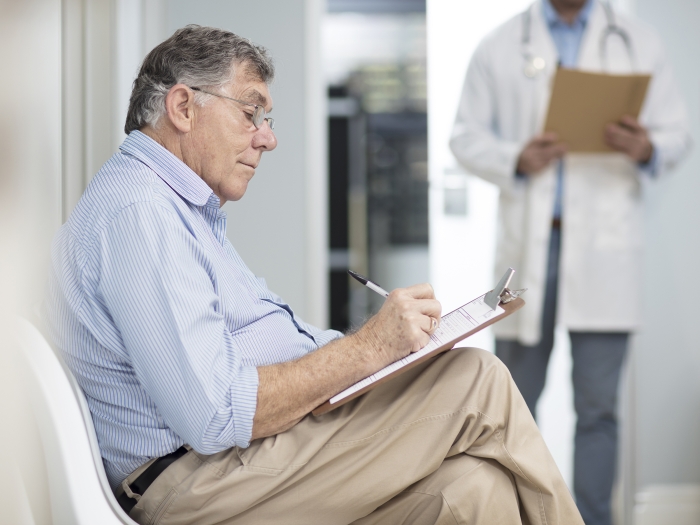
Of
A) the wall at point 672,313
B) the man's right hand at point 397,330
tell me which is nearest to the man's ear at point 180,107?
the man's right hand at point 397,330

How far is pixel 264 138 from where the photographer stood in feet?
3.58

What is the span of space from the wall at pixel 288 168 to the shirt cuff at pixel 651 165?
3.10 ft

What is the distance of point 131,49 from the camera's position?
5.19ft

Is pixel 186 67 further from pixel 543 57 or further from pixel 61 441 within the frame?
pixel 543 57

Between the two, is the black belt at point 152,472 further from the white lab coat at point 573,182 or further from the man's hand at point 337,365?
the white lab coat at point 573,182

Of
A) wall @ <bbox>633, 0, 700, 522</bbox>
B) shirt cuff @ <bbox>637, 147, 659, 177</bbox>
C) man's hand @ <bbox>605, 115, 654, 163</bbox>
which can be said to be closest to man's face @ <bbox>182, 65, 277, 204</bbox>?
man's hand @ <bbox>605, 115, 654, 163</bbox>

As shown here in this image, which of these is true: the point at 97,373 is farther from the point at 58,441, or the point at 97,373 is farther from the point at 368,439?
the point at 368,439

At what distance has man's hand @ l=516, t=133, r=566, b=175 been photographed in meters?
1.89

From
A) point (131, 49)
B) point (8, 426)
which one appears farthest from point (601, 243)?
point (8, 426)

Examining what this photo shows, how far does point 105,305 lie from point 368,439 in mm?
365

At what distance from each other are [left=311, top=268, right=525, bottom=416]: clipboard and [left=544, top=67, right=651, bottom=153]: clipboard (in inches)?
41.6

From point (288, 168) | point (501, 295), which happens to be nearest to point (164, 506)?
point (501, 295)

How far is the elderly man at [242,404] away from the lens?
76cm

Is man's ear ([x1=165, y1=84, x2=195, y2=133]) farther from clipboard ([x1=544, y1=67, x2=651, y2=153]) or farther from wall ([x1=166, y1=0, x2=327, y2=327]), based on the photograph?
clipboard ([x1=544, y1=67, x2=651, y2=153])
